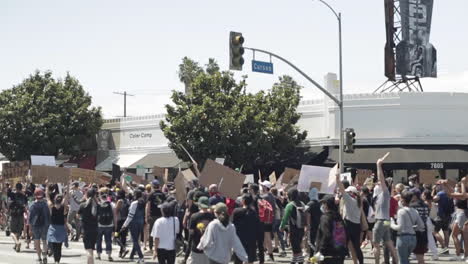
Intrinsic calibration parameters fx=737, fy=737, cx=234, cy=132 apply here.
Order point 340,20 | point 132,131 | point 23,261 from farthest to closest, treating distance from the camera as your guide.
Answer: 1. point 132,131
2. point 340,20
3. point 23,261

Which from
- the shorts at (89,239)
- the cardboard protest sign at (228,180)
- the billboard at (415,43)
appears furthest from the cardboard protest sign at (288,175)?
the billboard at (415,43)

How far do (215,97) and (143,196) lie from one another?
2152cm

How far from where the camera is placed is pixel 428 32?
43.5 meters

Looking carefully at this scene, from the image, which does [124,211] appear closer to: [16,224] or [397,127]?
[16,224]

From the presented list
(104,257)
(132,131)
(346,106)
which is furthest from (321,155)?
(104,257)

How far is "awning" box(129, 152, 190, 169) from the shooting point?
41.7 meters

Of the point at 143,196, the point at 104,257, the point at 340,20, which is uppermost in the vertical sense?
the point at 340,20

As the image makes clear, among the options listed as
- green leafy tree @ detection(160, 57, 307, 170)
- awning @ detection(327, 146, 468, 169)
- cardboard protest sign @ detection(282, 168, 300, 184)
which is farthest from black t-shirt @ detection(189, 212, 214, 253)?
green leafy tree @ detection(160, 57, 307, 170)

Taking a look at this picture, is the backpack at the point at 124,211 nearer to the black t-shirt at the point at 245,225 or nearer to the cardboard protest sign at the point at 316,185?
the cardboard protest sign at the point at 316,185

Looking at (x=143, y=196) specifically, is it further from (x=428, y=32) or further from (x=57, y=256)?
(x=428, y=32)

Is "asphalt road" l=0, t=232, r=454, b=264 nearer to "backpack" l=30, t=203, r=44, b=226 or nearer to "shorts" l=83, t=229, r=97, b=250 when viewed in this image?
"backpack" l=30, t=203, r=44, b=226

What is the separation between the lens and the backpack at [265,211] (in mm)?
16406

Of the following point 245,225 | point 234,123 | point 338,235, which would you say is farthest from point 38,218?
point 234,123

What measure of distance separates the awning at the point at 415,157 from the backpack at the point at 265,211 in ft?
63.0
